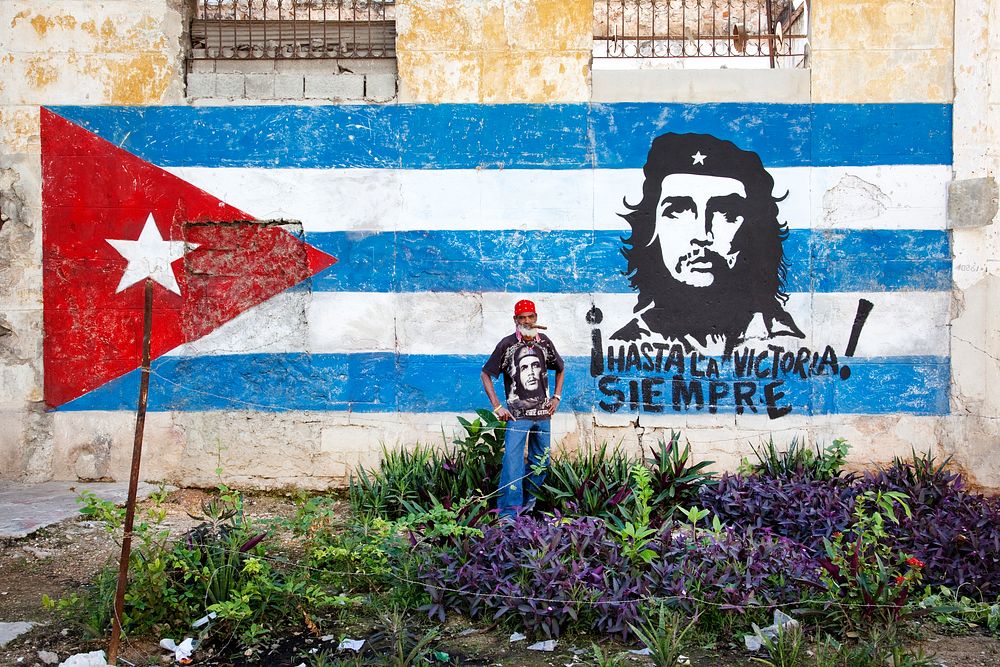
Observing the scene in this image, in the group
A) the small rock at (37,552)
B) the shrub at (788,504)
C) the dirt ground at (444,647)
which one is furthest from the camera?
the small rock at (37,552)

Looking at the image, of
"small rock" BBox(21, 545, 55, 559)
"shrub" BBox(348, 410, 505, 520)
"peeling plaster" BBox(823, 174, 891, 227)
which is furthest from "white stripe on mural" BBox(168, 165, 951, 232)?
"small rock" BBox(21, 545, 55, 559)

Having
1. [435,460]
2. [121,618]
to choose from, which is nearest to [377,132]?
[435,460]

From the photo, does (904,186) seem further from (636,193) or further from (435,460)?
(435,460)

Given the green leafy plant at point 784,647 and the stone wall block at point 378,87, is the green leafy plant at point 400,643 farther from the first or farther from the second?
the stone wall block at point 378,87

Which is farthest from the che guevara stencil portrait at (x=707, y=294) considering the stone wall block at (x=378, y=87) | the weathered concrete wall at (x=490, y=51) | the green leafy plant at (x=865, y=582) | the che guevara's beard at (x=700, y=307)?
the green leafy plant at (x=865, y=582)

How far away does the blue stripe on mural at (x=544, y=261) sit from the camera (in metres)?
6.88

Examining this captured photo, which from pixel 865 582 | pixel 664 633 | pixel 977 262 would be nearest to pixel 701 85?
pixel 977 262

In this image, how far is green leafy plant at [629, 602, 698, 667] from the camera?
3.91 meters

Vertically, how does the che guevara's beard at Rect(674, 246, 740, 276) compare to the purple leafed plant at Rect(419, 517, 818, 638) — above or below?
above

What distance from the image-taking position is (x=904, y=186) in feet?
22.5

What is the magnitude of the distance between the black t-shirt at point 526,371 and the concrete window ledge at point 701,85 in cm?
217

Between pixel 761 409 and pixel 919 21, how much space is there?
3.15 m

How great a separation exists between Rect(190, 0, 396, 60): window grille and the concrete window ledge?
1748 mm

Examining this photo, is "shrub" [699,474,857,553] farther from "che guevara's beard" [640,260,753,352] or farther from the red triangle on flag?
the red triangle on flag
